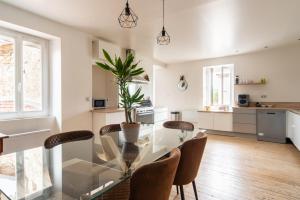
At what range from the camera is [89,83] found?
12.4ft

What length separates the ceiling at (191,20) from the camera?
251 cm

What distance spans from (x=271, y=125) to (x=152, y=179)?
16.1 ft

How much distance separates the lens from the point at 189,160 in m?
1.62

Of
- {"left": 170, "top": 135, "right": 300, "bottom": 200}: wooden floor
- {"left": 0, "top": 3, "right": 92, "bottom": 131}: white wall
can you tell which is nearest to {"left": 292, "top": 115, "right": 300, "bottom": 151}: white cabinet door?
{"left": 170, "top": 135, "right": 300, "bottom": 200}: wooden floor

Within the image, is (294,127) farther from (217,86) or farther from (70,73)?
(70,73)

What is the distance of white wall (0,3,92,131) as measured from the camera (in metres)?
3.10

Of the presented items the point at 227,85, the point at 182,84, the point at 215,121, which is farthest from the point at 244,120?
the point at 182,84

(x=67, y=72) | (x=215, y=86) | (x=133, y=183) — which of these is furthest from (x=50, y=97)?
(x=215, y=86)

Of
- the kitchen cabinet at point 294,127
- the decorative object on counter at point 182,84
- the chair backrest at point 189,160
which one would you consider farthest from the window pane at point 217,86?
the chair backrest at point 189,160

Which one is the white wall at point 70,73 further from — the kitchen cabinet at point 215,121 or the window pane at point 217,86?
the window pane at point 217,86

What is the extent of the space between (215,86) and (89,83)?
4.35 meters

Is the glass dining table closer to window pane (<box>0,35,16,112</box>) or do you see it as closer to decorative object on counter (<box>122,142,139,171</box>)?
decorative object on counter (<box>122,142,139,171</box>)

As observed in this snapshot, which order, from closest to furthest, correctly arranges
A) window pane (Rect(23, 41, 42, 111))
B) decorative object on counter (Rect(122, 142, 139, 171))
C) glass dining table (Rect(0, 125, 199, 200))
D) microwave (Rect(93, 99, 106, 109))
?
glass dining table (Rect(0, 125, 199, 200)) < decorative object on counter (Rect(122, 142, 139, 171)) < window pane (Rect(23, 41, 42, 111)) < microwave (Rect(93, 99, 106, 109))

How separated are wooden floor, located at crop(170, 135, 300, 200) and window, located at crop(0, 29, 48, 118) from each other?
9.02 feet
